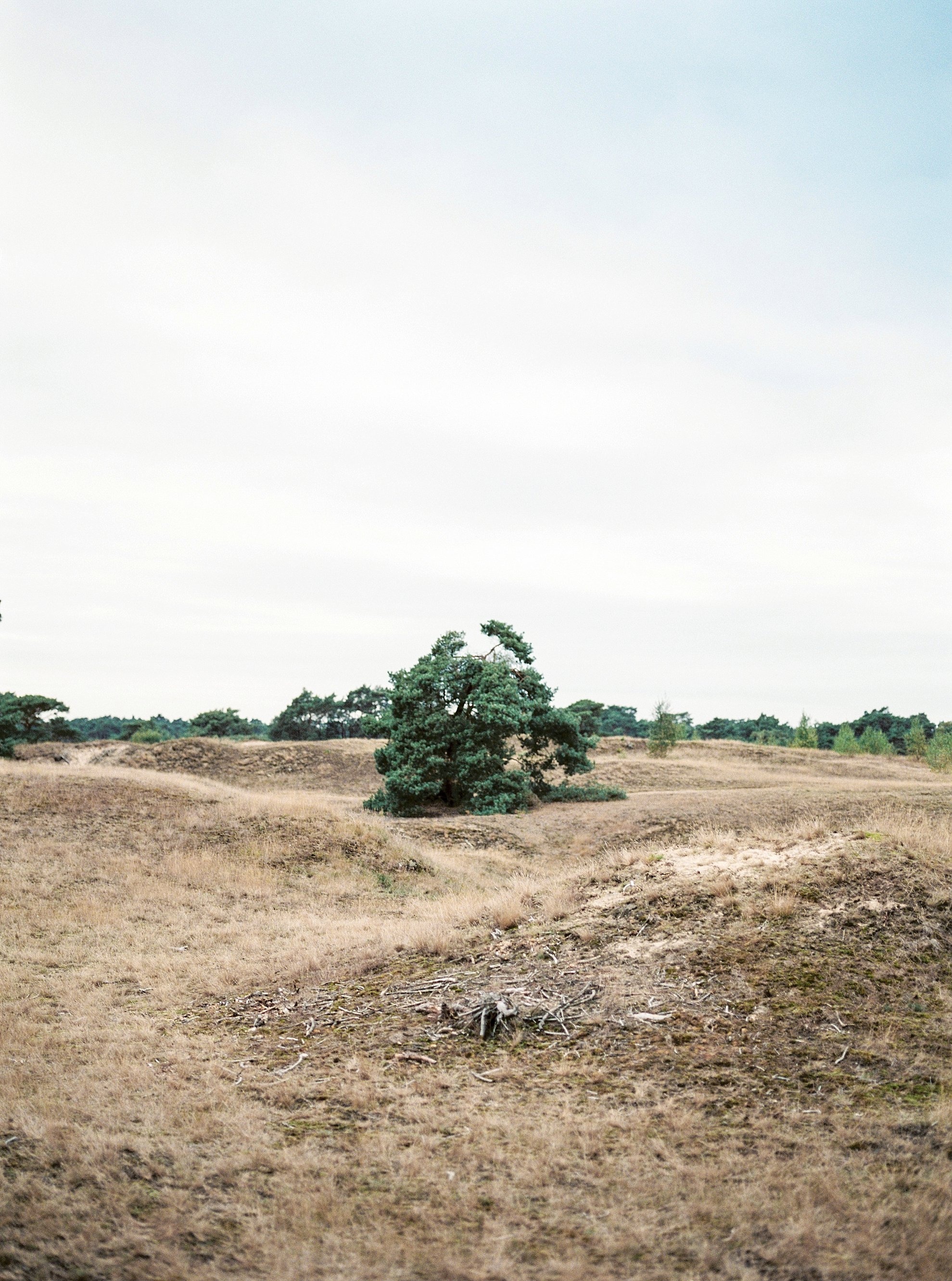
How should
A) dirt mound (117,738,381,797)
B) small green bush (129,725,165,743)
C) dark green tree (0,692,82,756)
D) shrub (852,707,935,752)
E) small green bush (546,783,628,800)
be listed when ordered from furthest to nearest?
1. shrub (852,707,935,752)
2. small green bush (129,725,165,743)
3. dark green tree (0,692,82,756)
4. dirt mound (117,738,381,797)
5. small green bush (546,783,628,800)

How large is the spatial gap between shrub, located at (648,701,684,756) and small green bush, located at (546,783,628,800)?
18854mm

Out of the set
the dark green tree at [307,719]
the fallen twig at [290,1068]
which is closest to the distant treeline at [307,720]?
the dark green tree at [307,719]

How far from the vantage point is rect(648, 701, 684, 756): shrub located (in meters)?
47.8

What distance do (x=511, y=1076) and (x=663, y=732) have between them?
1704 inches

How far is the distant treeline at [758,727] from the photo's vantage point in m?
78.5

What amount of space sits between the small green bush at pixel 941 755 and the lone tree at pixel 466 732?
2573 centimetres

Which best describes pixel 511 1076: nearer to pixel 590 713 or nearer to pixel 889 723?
pixel 590 713

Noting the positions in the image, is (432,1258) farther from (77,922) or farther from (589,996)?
(77,922)

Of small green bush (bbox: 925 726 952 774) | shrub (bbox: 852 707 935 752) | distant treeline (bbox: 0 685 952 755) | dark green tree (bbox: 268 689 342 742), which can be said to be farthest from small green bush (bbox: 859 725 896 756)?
dark green tree (bbox: 268 689 342 742)

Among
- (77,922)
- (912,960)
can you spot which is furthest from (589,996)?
(77,922)

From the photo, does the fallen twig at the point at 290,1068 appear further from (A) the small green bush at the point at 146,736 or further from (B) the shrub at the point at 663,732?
(A) the small green bush at the point at 146,736

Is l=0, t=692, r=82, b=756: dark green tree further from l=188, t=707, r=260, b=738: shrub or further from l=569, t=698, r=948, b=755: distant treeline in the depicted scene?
l=569, t=698, r=948, b=755: distant treeline

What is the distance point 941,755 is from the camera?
44438mm

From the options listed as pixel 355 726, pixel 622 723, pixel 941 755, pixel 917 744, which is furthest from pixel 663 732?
pixel 622 723
